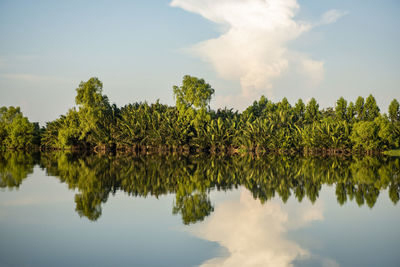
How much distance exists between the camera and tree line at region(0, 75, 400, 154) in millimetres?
50625

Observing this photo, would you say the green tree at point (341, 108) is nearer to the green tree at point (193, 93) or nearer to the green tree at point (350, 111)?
the green tree at point (350, 111)

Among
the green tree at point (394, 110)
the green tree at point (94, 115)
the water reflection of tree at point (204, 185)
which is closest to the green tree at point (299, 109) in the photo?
the green tree at point (394, 110)

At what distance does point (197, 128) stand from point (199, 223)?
43.1 metres

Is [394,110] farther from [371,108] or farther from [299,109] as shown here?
[299,109]

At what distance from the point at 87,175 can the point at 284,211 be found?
557 inches

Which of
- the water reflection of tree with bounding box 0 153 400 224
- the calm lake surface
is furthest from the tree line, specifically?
the calm lake surface

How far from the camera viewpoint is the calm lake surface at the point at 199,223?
863cm

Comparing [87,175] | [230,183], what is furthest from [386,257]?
[87,175]

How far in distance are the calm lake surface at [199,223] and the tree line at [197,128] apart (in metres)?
31.6

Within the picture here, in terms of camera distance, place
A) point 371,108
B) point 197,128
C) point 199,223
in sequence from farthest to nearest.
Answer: point 371,108, point 197,128, point 199,223

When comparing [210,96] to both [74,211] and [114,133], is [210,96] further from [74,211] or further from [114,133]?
[74,211]

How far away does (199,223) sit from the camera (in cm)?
1161

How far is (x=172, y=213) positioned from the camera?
Answer: 12977 millimetres

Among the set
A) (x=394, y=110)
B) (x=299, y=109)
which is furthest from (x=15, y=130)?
(x=394, y=110)
